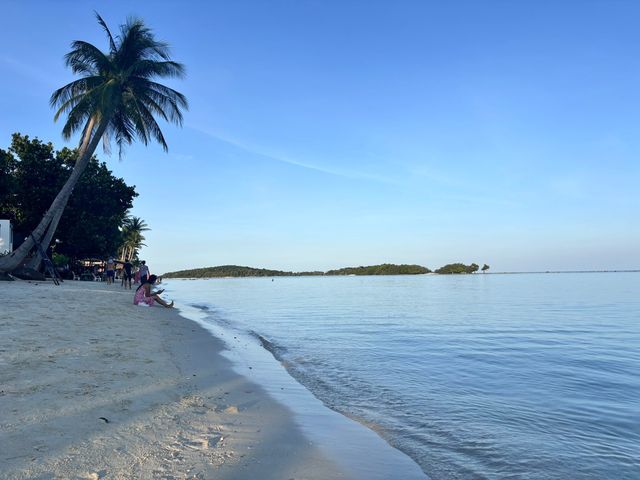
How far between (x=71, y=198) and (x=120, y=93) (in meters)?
17.6

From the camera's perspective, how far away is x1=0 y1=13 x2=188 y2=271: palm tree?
22.6 metres

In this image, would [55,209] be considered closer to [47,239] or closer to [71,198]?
[47,239]

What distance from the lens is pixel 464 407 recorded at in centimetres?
594

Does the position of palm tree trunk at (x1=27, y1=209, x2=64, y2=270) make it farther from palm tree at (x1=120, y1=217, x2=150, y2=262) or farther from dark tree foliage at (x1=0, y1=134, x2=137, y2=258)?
palm tree at (x1=120, y1=217, x2=150, y2=262)

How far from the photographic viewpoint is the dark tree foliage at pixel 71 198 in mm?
32656

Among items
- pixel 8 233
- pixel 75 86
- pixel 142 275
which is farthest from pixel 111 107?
pixel 8 233

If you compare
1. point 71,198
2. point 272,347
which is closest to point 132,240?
point 71,198

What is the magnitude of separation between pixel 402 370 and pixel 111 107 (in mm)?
20848

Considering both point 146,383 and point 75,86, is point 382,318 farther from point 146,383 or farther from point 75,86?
point 75,86

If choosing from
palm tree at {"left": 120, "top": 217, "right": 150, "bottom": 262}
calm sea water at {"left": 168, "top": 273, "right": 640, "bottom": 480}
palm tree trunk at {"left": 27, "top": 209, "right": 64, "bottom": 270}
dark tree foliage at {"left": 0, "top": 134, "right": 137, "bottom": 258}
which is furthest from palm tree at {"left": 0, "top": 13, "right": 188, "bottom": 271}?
palm tree at {"left": 120, "top": 217, "right": 150, "bottom": 262}

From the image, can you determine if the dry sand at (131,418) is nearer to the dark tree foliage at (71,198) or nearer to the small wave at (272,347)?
the small wave at (272,347)

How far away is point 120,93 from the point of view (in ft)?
74.2

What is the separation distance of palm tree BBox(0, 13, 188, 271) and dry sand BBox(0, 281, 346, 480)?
18318 mm

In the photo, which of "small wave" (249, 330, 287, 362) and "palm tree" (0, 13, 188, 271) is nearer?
"small wave" (249, 330, 287, 362)
